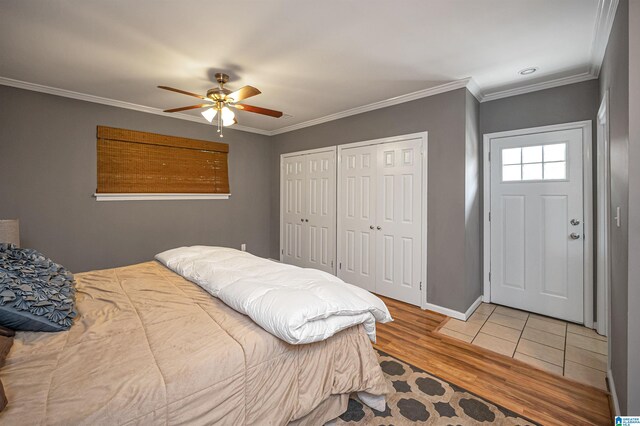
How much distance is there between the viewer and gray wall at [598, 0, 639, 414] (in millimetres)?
1488

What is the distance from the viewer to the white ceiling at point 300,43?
1.89m

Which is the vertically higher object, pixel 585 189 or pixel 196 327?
pixel 585 189

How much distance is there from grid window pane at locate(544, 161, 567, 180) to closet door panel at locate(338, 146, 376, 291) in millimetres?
1842

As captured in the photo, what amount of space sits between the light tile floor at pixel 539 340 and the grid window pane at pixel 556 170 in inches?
59.3

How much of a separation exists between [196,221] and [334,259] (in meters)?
2.14

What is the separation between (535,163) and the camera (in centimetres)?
317

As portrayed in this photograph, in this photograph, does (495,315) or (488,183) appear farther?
(488,183)

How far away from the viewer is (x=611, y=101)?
193 cm

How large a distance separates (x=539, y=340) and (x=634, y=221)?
172 cm

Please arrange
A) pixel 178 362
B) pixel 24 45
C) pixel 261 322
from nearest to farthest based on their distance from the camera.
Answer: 1. pixel 178 362
2. pixel 261 322
3. pixel 24 45

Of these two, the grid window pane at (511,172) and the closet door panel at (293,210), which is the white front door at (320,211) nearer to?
the closet door panel at (293,210)

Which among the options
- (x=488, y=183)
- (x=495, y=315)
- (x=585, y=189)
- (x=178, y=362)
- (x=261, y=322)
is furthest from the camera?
(x=488, y=183)

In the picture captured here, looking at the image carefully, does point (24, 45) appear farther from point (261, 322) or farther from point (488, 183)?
point (488, 183)

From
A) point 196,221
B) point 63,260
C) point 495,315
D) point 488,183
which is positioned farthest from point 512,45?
point 63,260
